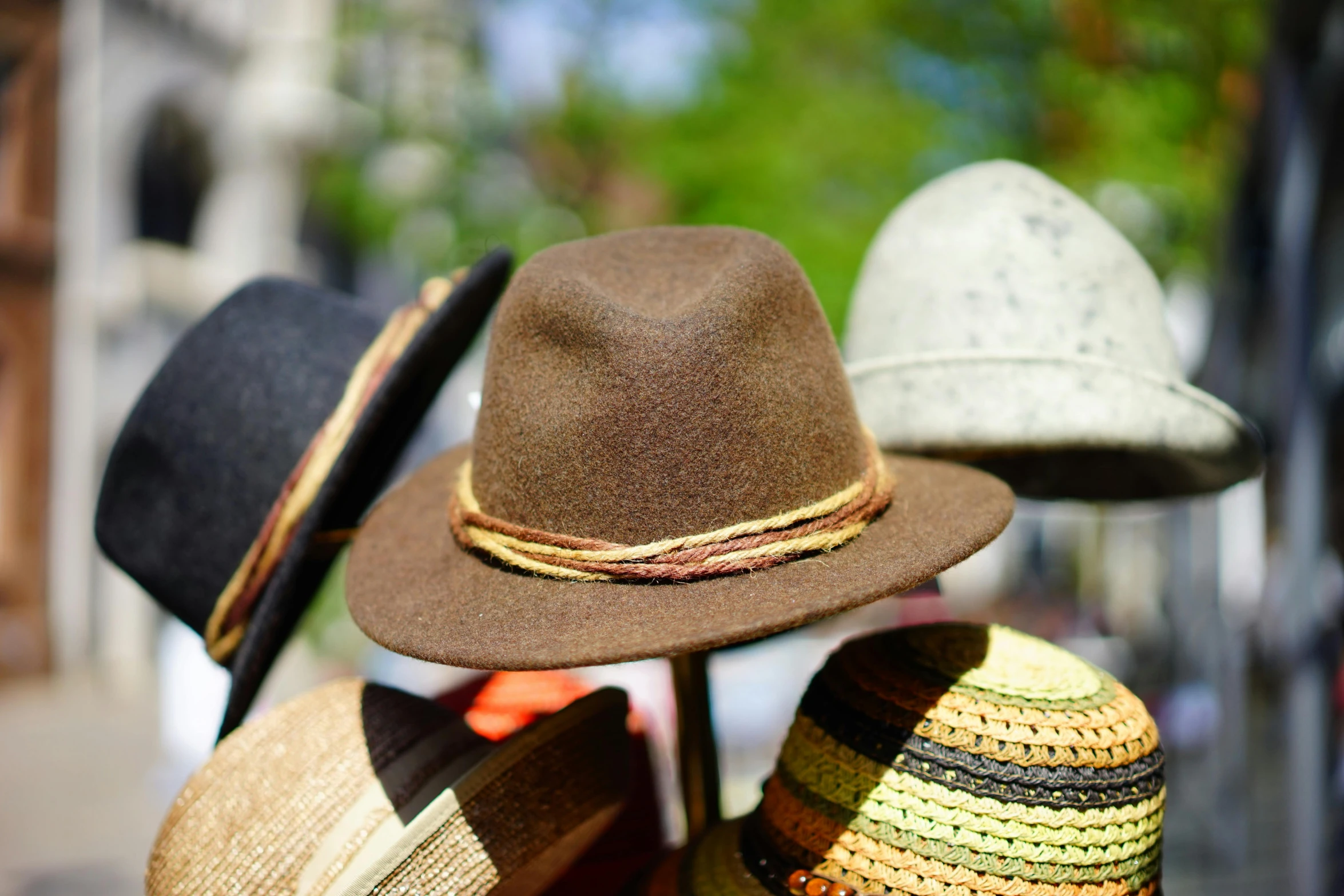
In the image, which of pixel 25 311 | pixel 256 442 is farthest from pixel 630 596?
pixel 25 311

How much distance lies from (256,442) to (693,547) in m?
0.67

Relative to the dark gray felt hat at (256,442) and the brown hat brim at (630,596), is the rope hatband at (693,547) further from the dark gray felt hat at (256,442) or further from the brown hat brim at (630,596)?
the dark gray felt hat at (256,442)

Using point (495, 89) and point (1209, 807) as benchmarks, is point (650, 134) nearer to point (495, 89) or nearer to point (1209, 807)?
point (495, 89)

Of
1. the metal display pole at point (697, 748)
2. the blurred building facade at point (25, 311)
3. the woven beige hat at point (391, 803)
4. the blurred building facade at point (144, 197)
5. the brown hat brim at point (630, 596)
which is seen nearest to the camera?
the brown hat brim at point (630, 596)

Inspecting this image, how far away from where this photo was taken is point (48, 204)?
9.04 metres

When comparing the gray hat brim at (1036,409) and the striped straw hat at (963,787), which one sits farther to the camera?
the gray hat brim at (1036,409)

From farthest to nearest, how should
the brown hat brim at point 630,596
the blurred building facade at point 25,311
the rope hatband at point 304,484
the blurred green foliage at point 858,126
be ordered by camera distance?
1. the blurred building facade at point 25,311
2. the blurred green foliage at point 858,126
3. the rope hatband at point 304,484
4. the brown hat brim at point 630,596

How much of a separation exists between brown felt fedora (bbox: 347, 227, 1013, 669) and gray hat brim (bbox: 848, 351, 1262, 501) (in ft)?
0.76

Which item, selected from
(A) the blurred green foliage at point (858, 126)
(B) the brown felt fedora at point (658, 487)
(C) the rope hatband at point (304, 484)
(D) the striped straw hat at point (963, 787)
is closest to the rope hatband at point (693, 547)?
(B) the brown felt fedora at point (658, 487)

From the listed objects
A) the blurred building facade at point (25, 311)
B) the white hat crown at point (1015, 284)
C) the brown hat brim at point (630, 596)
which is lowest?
the blurred building facade at point (25, 311)

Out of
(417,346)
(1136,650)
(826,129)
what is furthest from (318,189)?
(417,346)

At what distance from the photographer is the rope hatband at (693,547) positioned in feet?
3.09

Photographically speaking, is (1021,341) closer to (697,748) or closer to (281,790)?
(697,748)

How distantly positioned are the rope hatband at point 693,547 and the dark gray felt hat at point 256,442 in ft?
0.99
